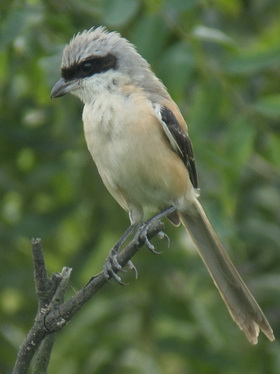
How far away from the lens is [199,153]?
15.4 ft

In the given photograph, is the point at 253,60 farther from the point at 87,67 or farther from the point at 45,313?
the point at 45,313

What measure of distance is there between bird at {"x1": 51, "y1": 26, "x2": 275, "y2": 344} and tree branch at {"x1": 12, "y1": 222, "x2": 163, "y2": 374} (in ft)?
2.47

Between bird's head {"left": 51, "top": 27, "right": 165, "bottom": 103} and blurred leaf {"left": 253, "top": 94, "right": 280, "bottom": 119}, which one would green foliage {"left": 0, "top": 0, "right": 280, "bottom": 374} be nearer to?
blurred leaf {"left": 253, "top": 94, "right": 280, "bottom": 119}

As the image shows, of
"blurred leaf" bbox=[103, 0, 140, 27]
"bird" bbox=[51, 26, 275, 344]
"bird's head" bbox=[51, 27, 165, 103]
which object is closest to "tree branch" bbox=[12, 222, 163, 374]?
"bird" bbox=[51, 26, 275, 344]

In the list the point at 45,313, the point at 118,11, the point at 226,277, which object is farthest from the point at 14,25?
the point at 45,313

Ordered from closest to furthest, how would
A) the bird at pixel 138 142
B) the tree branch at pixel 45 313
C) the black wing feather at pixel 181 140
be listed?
1. the tree branch at pixel 45 313
2. the bird at pixel 138 142
3. the black wing feather at pixel 181 140

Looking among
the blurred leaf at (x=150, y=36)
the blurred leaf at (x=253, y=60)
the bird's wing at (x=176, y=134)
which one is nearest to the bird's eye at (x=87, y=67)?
the blurred leaf at (x=150, y=36)

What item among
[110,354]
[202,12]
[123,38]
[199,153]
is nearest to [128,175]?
[199,153]

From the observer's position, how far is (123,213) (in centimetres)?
536

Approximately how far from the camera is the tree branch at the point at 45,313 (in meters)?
3.22

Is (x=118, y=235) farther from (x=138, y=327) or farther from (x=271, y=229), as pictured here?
(x=271, y=229)

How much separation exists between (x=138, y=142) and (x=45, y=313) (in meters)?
1.19

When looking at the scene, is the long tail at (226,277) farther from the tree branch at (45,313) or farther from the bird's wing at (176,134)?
the tree branch at (45,313)

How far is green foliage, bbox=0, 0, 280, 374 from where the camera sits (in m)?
4.72
